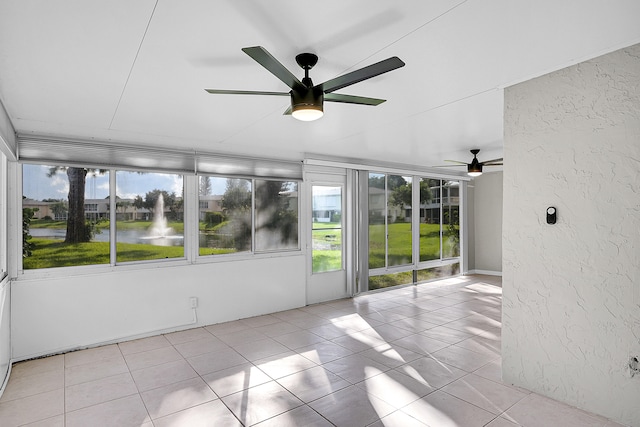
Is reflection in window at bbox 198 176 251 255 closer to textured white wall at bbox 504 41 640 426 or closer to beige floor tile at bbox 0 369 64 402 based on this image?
beige floor tile at bbox 0 369 64 402

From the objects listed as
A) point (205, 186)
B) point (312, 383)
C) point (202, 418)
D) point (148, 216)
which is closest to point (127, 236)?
point (148, 216)

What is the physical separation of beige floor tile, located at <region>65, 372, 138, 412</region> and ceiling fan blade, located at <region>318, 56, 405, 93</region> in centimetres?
289

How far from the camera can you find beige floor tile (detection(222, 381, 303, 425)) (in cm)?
256

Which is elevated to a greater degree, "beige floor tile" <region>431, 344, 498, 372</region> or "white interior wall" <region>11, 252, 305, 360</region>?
"white interior wall" <region>11, 252, 305, 360</region>

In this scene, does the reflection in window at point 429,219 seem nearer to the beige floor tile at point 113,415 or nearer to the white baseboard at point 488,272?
the white baseboard at point 488,272

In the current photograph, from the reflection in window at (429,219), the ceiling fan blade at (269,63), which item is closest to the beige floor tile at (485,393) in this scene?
the ceiling fan blade at (269,63)

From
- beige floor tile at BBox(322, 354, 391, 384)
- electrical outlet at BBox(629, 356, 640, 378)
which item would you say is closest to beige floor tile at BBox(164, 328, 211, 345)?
beige floor tile at BBox(322, 354, 391, 384)

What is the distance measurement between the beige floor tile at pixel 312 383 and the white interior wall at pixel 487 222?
21.1 feet

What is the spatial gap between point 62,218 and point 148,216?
0.89 meters

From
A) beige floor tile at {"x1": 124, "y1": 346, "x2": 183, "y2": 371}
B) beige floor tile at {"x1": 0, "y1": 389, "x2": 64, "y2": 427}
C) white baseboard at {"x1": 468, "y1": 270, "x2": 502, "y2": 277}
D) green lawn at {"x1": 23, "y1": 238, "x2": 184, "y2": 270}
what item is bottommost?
beige floor tile at {"x1": 0, "y1": 389, "x2": 64, "y2": 427}

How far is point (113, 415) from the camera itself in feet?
8.47

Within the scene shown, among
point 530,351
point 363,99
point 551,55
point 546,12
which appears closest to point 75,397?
point 363,99

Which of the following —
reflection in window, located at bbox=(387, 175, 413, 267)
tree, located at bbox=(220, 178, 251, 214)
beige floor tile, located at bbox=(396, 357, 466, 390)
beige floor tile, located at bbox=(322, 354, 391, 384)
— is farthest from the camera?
reflection in window, located at bbox=(387, 175, 413, 267)

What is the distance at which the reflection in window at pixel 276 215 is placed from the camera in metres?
5.37
